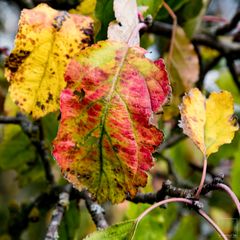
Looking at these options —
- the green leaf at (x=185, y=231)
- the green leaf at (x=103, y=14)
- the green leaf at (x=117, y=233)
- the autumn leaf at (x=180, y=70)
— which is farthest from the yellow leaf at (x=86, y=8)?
the green leaf at (x=185, y=231)

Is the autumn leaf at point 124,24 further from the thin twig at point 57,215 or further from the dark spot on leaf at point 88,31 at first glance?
the thin twig at point 57,215

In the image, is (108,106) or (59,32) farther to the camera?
(59,32)

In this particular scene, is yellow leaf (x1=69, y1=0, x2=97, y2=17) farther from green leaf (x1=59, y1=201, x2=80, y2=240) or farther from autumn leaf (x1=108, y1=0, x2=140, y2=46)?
green leaf (x1=59, y1=201, x2=80, y2=240)

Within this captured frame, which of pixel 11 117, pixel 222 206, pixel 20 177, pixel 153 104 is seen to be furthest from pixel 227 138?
pixel 222 206

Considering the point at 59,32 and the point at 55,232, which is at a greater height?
the point at 59,32

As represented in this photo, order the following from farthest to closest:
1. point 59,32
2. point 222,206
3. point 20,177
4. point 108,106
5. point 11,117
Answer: point 222,206 < point 20,177 < point 11,117 < point 59,32 < point 108,106

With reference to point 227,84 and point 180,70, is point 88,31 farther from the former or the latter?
point 227,84

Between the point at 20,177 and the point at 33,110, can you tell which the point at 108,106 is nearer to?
the point at 33,110
